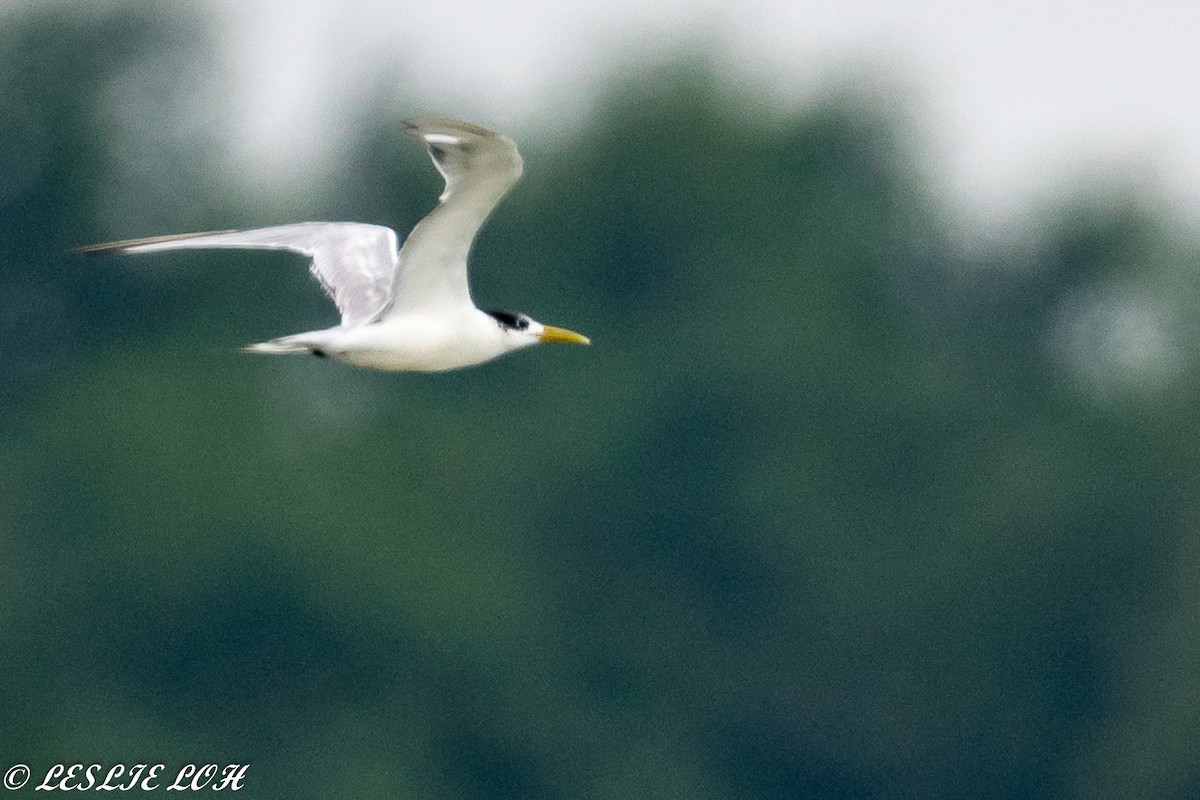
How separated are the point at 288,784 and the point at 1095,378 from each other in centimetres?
1346

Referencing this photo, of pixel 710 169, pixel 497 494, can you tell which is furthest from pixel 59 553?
pixel 710 169

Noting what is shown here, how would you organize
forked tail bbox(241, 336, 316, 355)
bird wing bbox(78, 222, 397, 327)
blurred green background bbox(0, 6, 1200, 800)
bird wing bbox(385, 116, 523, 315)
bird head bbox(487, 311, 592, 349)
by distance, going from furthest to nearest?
1. blurred green background bbox(0, 6, 1200, 800)
2. bird wing bbox(78, 222, 397, 327)
3. bird head bbox(487, 311, 592, 349)
4. forked tail bbox(241, 336, 316, 355)
5. bird wing bbox(385, 116, 523, 315)

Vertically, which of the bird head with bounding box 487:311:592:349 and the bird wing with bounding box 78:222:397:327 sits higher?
the bird head with bounding box 487:311:592:349

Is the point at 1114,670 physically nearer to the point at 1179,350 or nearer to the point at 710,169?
the point at 1179,350

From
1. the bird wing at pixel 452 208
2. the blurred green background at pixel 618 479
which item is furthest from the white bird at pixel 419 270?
the blurred green background at pixel 618 479

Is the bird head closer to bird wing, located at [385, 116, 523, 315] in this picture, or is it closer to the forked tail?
bird wing, located at [385, 116, 523, 315]

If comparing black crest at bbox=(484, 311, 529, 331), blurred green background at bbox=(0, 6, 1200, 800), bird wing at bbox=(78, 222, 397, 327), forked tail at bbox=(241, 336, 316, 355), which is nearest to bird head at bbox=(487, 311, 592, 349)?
black crest at bbox=(484, 311, 529, 331)

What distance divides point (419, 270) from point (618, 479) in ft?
81.6

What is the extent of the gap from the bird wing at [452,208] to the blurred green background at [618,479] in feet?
58.3

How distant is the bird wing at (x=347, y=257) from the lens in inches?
575

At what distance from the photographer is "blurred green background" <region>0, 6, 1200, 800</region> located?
112 feet

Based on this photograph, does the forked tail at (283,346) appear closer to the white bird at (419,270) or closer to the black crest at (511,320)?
the white bird at (419,270)

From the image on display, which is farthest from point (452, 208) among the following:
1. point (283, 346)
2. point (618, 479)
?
point (618, 479)

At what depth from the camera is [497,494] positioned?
37.8m
